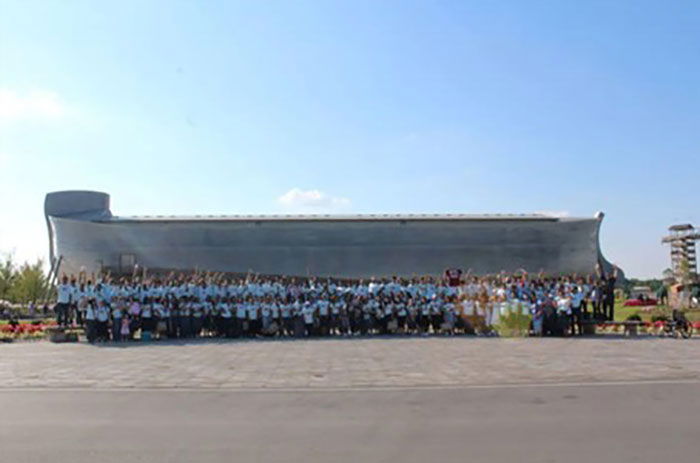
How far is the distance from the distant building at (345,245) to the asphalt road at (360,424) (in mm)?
39773

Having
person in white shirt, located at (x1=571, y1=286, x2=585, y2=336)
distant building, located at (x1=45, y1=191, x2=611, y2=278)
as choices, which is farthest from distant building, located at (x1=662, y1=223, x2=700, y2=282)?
person in white shirt, located at (x1=571, y1=286, x2=585, y2=336)

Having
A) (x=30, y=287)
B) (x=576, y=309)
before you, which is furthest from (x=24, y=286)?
(x=576, y=309)

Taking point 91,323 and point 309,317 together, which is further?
point 309,317

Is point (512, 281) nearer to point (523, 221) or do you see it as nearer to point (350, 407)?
point (350, 407)

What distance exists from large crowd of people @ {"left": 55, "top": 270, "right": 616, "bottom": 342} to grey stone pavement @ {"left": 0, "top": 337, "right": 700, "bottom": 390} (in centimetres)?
199

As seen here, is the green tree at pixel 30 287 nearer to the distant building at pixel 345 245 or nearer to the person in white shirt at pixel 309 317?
the distant building at pixel 345 245

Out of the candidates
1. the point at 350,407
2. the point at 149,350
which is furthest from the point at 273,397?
the point at 149,350

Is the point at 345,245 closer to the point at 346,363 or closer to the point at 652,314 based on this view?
the point at 652,314

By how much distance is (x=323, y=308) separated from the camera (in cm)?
2356

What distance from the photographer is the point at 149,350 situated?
61.2ft

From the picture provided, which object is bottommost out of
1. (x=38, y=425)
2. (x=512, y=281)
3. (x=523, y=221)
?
(x=38, y=425)

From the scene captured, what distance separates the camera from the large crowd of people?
74.3 feet

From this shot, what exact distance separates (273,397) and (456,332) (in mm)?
14270

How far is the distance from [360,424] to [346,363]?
6.44 m
